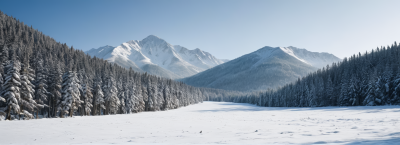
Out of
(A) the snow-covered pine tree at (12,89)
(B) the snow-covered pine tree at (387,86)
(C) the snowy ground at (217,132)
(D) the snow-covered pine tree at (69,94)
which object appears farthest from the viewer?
(B) the snow-covered pine tree at (387,86)

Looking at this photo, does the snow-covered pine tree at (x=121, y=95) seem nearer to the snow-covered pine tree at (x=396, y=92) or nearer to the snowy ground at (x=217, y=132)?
the snowy ground at (x=217, y=132)

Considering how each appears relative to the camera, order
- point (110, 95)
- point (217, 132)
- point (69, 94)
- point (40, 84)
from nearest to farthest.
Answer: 1. point (217, 132)
2. point (40, 84)
3. point (69, 94)
4. point (110, 95)

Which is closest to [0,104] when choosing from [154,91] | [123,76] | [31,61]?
[31,61]

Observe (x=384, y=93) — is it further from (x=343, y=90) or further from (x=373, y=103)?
(x=343, y=90)

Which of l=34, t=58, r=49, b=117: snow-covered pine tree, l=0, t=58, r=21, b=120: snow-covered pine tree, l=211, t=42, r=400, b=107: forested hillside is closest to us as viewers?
l=0, t=58, r=21, b=120: snow-covered pine tree

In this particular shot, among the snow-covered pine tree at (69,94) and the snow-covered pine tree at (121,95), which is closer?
the snow-covered pine tree at (69,94)

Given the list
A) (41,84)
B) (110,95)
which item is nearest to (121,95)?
(110,95)

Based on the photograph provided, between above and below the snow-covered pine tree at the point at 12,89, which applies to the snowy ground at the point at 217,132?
below

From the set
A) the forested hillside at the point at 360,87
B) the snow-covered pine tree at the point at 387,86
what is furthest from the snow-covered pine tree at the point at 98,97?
the snow-covered pine tree at the point at 387,86

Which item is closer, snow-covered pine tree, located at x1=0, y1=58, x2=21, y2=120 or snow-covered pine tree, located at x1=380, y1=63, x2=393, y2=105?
snow-covered pine tree, located at x1=0, y1=58, x2=21, y2=120

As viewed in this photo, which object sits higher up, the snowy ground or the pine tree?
the pine tree

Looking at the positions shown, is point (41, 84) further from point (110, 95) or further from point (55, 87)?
point (110, 95)

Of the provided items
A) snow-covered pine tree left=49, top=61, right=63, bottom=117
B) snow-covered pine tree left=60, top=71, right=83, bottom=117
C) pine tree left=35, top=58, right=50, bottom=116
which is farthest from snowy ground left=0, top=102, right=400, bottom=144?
snow-covered pine tree left=49, top=61, right=63, bottom=117

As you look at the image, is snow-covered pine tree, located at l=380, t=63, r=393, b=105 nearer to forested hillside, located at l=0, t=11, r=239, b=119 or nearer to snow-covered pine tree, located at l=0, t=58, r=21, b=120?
forested hillside, located at l=0, t=11, r=239, b=119
